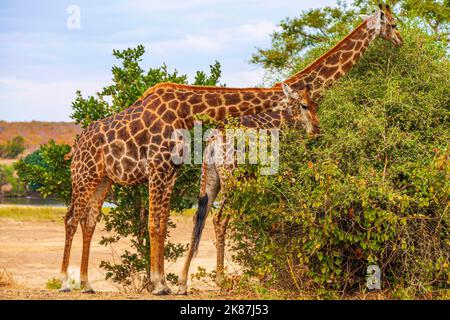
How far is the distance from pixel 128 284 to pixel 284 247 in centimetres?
375

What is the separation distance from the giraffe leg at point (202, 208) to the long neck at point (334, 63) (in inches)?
67.1

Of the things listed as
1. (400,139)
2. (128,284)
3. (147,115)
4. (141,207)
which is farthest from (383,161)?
(128,284)

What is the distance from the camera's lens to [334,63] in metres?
9.95

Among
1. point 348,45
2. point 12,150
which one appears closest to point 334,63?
point 348,45

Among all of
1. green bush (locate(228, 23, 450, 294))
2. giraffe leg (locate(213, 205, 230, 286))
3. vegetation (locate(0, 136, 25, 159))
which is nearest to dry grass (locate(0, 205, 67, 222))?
giraffe leg (locate(213, 205, 230, 286))

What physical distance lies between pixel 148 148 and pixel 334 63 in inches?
113

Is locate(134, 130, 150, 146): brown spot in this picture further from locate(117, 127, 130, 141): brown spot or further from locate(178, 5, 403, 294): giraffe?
locate(178, 5, 403, 294): giraffe

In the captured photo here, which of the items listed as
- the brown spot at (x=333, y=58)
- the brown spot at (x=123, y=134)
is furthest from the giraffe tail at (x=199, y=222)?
the brown spot at (x=333, y=58)

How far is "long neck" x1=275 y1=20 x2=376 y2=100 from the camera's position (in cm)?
985

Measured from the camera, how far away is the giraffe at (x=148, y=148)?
9.05m

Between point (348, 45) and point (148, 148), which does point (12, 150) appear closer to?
point (148, 148)

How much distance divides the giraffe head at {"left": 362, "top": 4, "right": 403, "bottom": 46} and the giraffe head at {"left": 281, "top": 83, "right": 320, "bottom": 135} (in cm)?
138

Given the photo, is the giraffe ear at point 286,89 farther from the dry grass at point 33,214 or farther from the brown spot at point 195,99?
the dry grass at point 33,214
